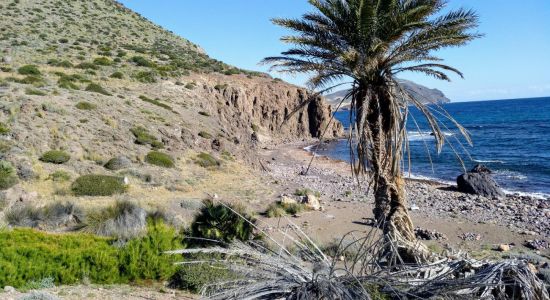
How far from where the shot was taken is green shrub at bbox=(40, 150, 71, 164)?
19.1 metres

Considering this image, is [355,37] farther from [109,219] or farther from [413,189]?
[413,189]

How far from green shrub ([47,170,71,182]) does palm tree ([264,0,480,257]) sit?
12.0 m

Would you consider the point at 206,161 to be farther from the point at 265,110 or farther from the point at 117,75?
the point at 265,110

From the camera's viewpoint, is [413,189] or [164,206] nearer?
[164,206]

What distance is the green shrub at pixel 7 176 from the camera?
621 inches

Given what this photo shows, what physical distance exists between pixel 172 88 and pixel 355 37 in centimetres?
2932

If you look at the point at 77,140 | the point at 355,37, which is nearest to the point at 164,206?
the point at 77,140

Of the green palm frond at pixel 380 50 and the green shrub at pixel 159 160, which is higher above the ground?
the green palm frond at pixel 380 50

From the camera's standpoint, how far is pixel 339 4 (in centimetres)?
1082

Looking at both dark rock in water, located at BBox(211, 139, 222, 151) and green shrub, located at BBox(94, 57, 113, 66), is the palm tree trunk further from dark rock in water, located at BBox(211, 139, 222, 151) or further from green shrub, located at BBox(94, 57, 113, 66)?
green shrub, located at BBox(94, 57, 113, 66)

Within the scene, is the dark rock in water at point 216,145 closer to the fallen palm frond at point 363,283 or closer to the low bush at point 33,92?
the low bush at point 33,92

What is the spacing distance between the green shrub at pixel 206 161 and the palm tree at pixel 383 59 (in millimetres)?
15373

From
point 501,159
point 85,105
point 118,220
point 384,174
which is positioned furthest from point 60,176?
point 501,159

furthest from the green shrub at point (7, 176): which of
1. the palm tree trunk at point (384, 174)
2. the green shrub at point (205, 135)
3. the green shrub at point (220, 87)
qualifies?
the green shrub at point (220, 87)
